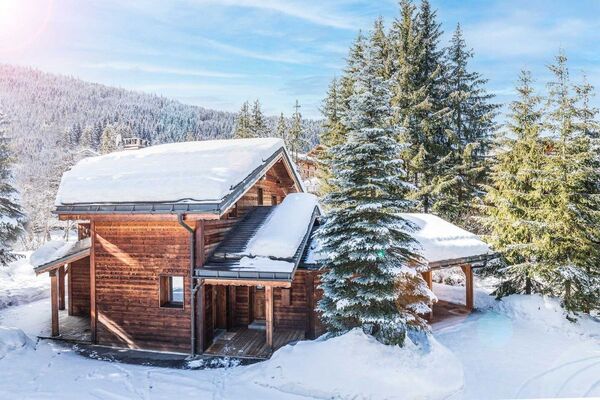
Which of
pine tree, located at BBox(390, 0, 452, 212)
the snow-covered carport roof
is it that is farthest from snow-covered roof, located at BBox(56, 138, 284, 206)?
pine tree, located at BBox(390, 0, 452, 212)

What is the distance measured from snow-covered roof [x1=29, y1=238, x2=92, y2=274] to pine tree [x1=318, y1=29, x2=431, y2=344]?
7742 mm

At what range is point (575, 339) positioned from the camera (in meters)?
11.5

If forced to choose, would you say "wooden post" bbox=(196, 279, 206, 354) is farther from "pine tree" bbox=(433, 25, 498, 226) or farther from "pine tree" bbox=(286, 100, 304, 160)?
"pine tree" bbox=(286, 100, 304, 160)

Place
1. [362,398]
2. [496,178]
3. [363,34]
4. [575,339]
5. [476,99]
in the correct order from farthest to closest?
1. [363,34]
2. [476,99]
3. [496,178]
4. [575,339]
5. [362,398]

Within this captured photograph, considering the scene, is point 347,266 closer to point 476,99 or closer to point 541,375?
point 541,375

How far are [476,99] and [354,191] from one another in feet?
50.7

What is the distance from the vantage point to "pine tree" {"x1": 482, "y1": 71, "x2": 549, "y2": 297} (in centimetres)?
1284

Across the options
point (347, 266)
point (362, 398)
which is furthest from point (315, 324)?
Answer: point (362, 398)

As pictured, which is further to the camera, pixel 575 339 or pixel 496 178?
pixel 496 178

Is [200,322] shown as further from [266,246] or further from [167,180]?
[167,180]

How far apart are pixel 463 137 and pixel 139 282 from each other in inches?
720

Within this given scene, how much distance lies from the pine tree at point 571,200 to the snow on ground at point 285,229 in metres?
7.86

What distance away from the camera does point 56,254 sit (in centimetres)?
1197

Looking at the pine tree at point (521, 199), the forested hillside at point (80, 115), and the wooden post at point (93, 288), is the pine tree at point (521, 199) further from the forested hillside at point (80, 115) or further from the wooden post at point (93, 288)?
the forested hillside at point (80, 115)
